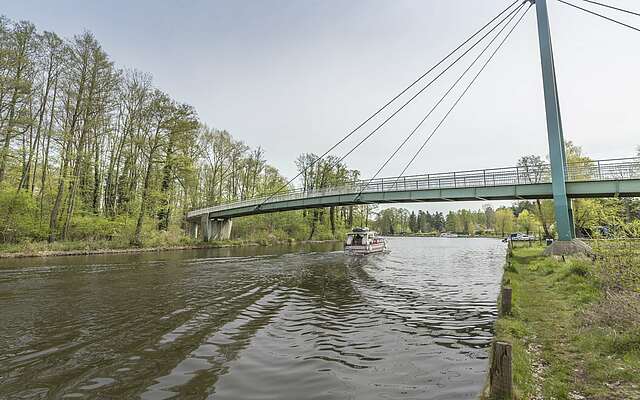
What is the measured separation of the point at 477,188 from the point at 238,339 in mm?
25379

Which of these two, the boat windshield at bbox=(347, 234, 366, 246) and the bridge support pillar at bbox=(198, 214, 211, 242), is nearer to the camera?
the boat windshield at bbox=(347, 234, 366, 246)

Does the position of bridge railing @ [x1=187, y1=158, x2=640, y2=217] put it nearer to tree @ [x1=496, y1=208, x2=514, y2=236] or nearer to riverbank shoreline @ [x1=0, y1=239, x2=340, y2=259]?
riverbank shoreline @ [x1=0, y1=239, x2=340, y2=259]

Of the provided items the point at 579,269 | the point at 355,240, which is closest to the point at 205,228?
the point at 355,240

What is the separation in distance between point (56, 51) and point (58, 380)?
1267 inches

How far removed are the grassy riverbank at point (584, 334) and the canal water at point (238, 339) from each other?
2.91ft

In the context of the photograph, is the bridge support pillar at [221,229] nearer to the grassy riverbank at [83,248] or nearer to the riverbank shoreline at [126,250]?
the riverbank shoreline at [126,250]

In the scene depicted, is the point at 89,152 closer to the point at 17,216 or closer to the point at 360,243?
the point at 17,216

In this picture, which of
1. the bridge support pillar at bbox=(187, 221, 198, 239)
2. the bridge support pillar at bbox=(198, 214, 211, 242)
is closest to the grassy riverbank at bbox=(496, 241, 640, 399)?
the bridge support pillar at bbox=(198, 214, 211, 242)

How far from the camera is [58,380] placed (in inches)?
231

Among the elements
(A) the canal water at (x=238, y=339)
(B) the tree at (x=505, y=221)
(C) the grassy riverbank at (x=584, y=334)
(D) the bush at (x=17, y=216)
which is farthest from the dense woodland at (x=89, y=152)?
(B) the tree at (x=505, y=221)

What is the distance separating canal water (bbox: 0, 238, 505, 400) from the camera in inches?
231

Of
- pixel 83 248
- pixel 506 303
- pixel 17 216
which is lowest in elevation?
pixel 506 303

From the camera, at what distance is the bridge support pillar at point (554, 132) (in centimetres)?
2298

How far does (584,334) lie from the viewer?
749 cm
